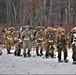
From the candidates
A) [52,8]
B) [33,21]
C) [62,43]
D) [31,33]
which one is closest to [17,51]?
[31,33]

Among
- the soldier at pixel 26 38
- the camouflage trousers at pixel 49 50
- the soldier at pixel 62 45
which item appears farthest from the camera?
the soldier at pixel 26 38

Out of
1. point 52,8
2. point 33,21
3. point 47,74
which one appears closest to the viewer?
point 47,74

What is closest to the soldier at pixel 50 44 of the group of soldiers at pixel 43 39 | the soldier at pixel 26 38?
the group of soldiers at pixel 43 39

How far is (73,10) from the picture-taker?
160ft

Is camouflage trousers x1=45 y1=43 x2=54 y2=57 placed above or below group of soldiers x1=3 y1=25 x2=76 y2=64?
below

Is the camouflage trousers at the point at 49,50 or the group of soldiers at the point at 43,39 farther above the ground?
the group of soldiers at the point at 43,39

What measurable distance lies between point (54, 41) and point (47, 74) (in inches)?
320

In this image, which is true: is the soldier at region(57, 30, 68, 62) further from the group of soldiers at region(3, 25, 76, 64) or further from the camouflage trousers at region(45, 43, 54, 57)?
the camouflage trousers at region(45, 43, 54, 57)

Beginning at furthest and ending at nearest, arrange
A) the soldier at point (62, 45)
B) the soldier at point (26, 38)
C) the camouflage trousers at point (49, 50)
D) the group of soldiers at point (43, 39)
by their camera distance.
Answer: the soldier at point (26, 38) < the camouflage trousers at point (49, 50) < the group of soldiers at point (43, 39) < the soldier at point (62, 45)

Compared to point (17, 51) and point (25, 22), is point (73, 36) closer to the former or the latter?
point (17, 51)

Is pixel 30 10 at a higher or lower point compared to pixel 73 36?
higher

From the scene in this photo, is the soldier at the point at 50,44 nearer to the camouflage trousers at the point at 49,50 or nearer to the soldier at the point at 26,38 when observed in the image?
the camouflage trousers at the point at 49,50

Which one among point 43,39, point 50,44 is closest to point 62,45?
point 50,44

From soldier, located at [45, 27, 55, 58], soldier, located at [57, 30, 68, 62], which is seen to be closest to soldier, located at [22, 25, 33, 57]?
soldier, located at [45, 27, 55, 58]
